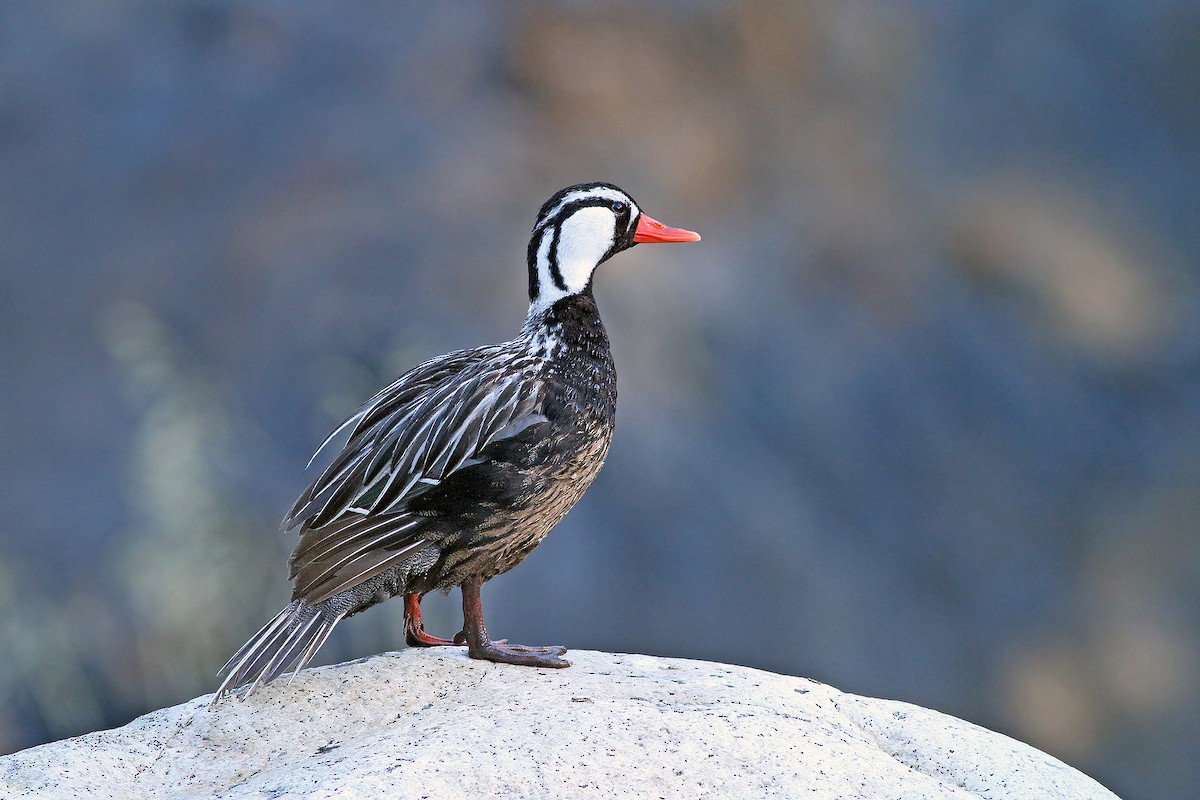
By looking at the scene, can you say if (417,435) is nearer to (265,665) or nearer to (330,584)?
(330,584)

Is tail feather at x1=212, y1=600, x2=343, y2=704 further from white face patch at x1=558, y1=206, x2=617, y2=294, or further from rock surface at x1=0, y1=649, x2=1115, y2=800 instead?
white face patch at x1=558, y1=206, x2=617, y2=294

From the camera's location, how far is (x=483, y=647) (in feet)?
12.1

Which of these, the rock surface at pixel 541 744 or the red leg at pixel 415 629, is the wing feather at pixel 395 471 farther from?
the red leg at pixel 415 629

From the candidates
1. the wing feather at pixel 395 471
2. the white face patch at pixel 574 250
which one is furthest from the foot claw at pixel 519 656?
the white face patch at pixel 574 250

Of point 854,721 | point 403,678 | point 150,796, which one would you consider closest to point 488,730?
point 403,678

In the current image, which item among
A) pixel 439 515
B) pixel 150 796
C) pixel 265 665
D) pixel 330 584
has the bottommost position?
pixel 150 796

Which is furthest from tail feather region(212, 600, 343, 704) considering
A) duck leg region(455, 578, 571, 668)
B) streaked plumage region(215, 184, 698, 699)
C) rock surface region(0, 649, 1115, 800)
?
duck leg region(455, 578, 571, 668)

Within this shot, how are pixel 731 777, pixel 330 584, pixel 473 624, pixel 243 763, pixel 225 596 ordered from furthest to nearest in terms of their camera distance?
pixel 225 596 < pixel 473 624 < pixel 330 584 < pixel 243 763 < pixel 731 777

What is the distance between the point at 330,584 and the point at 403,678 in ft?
1.11

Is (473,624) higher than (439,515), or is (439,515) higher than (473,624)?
(439,515)

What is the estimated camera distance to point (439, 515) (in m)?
3.56

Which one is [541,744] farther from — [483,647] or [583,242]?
[583,242]

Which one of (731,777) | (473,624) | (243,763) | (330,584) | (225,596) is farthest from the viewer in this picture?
(225,596)

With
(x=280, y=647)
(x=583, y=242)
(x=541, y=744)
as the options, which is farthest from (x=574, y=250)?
(x=541, y=744)
